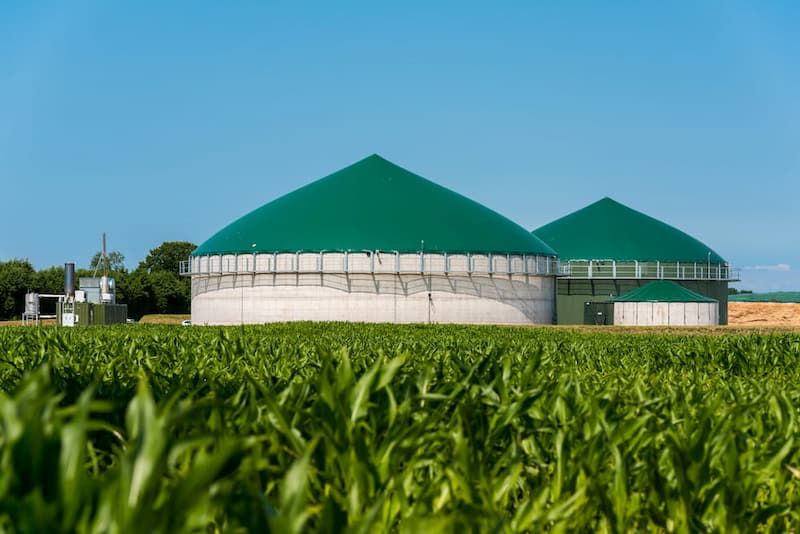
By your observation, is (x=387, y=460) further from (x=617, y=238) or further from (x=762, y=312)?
(x=762, y=312)

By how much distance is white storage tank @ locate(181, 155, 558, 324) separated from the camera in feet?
229

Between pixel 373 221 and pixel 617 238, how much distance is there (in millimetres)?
26959

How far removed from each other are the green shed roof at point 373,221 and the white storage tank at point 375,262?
0.34ft

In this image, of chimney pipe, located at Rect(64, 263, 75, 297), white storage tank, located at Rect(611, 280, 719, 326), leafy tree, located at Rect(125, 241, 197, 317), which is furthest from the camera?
leafy tree, located at Rect(125, 241, 197, 317)

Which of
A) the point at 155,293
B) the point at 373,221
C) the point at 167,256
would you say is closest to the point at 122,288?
the point at 155,293

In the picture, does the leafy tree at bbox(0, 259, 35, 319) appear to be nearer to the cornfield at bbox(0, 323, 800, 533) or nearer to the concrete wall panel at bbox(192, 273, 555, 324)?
the concrete wall panel at bbox(192, 273, 555, 324)

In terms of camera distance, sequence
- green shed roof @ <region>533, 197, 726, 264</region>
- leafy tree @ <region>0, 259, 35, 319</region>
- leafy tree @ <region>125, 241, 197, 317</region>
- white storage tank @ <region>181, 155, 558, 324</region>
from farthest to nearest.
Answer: leafy tree @ <region>125, 241, 197, 317</region>, leafy tree @ <region>0, 259, 35, 319</region>, green shed roof @ <region>533, 197, 726, 264</region>, white storage tank @ <region>181, 155, 558, 324</region>

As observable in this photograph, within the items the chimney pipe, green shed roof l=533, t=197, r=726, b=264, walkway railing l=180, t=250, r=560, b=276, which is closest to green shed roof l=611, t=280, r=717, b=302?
walkway railing l=180, t=250, r=560, b=276

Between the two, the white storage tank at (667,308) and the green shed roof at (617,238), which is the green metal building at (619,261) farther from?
the white storage tank at (667,308)

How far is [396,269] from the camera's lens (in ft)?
229

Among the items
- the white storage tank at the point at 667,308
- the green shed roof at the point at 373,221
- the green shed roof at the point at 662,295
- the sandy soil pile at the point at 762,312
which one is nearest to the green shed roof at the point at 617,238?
the green shed roof at the point at 373,221

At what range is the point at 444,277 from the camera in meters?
70.4

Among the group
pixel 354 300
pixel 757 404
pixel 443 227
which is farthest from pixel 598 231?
pixel 757 404

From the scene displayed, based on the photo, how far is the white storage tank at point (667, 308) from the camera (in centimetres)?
7069
